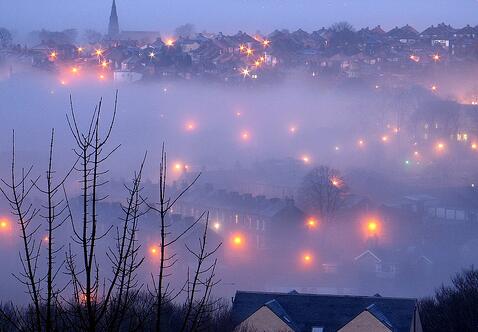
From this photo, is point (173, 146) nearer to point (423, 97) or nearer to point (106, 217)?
point (423, 97)

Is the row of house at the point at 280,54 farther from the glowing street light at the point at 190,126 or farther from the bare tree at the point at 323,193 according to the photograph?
the bare tree at the point at 323,193

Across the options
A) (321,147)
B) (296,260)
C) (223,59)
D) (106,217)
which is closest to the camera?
(296,260)

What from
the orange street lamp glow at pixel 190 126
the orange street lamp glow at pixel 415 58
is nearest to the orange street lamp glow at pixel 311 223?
the orange street lamp glow at pixel 190 126

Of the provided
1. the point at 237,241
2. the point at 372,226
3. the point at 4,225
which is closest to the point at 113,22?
the point at 4,225

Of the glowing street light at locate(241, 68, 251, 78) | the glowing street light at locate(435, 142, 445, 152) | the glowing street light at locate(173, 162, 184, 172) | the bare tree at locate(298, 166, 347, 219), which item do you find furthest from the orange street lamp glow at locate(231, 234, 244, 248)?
the glowing street light at locate(241, 68, 251, 78)

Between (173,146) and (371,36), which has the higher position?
(371,36)

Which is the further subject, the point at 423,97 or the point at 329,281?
the point at 423,97

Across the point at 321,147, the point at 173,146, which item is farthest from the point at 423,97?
the point at 173,146

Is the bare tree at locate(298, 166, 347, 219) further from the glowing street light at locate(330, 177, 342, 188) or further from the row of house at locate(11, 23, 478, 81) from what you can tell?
the row of house at locate(11, 23, 478, 81)
